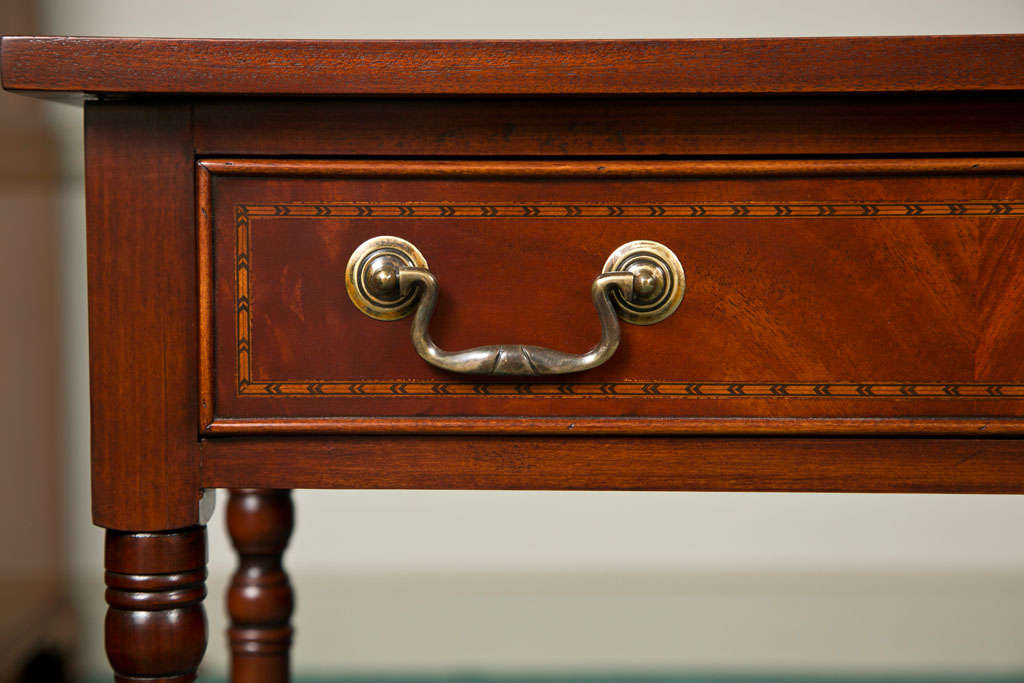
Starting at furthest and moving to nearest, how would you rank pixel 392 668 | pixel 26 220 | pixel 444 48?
pixel 392 668, pixel 26 220, pixel 444 48

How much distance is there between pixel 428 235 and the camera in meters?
0.44

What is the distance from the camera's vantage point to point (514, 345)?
43 cm

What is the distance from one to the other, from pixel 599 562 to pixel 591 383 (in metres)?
0.77

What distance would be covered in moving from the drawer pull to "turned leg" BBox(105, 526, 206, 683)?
15 centimetres

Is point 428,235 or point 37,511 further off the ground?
point 428,235

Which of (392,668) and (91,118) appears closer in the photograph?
(91,118)

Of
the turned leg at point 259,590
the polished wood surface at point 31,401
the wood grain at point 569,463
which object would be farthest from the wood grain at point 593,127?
the polished wood surface at point 31,401

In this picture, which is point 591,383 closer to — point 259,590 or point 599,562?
point 259,590

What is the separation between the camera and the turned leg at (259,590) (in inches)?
35.9

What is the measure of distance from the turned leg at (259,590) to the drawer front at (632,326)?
503 millimetres

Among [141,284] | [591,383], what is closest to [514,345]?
[591,383]

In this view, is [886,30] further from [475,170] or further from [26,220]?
[26,220]

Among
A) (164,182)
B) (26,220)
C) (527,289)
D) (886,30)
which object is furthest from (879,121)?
(26,220)

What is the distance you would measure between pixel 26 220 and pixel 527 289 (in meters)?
0.81
